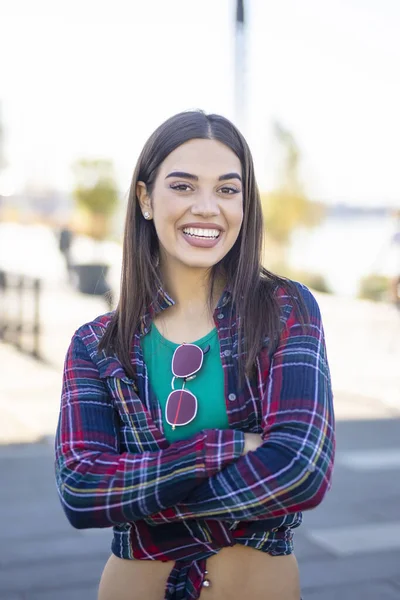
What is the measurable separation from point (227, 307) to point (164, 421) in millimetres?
326

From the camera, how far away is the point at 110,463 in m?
1.87

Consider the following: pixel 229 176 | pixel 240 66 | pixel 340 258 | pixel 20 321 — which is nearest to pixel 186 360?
pixel 229 176

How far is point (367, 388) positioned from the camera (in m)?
9.04

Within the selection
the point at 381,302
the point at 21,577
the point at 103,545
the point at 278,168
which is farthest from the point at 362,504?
the point at 278,168

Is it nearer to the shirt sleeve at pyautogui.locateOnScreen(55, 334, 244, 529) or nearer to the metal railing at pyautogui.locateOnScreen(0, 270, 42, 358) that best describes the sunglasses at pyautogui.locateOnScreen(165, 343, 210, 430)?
the shirt sleeve at pyautogui.locateOnScreen(55, 334, 244, 529)

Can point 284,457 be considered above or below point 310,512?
above

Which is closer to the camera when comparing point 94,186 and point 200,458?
point 200,458

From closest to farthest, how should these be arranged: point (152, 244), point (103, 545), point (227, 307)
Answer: point (227, 307) → point (152, 244) → point (103, 545)

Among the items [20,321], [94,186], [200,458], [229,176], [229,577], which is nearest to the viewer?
[200,458]

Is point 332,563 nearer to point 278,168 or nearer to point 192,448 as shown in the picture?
point 192,448

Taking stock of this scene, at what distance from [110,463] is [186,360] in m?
0.29

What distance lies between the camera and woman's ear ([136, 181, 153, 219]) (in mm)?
2123

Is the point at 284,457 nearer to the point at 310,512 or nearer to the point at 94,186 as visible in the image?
the point at 310,512

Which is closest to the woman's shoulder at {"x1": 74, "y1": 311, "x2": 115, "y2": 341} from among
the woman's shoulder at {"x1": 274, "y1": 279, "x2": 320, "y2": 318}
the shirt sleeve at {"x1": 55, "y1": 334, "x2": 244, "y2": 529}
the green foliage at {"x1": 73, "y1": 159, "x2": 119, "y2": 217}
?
the shirt sleeve at {"x1": 55, "y1": 334, "x2": 244, "y2": 529}
